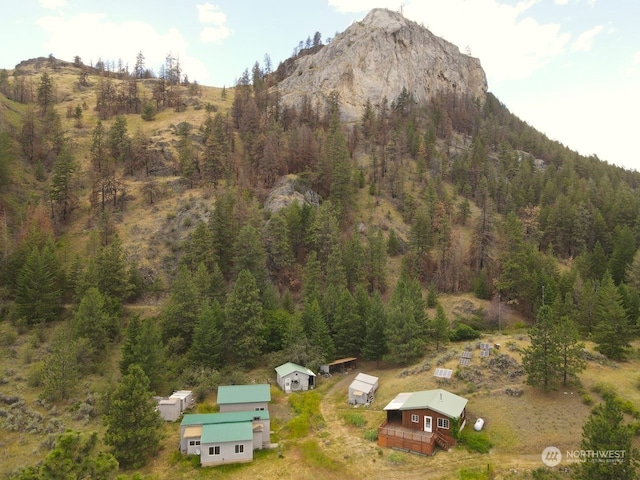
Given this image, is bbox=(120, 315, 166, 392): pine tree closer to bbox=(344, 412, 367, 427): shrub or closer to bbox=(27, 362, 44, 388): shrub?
bbox=(27, 362, 44, 388): shrub

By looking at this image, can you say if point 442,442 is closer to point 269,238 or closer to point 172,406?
point 172,406

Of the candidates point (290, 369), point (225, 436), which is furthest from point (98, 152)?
point (225, 436)

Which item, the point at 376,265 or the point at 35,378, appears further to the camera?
the point at 376,265

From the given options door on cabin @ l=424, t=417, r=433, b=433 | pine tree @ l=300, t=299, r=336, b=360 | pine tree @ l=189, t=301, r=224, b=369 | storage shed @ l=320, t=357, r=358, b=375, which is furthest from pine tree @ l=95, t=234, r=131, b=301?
door on cabin @ l=424, t=417, r=433, b=433

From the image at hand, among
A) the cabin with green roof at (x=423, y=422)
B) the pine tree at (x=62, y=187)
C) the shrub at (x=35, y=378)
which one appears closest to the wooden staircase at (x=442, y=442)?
the cabin with green roof at (x=423, y=422)

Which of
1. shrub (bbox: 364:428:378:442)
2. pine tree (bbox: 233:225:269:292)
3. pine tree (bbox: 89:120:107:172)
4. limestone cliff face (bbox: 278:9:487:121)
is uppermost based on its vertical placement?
limestone cliff face (bbox: 278:9:487:121)

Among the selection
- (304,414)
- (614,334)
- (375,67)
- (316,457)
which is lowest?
(304,414)

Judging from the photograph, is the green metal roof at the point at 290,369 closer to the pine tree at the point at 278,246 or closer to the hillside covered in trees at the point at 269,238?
the hillside covered in trees at the point at 269,238
